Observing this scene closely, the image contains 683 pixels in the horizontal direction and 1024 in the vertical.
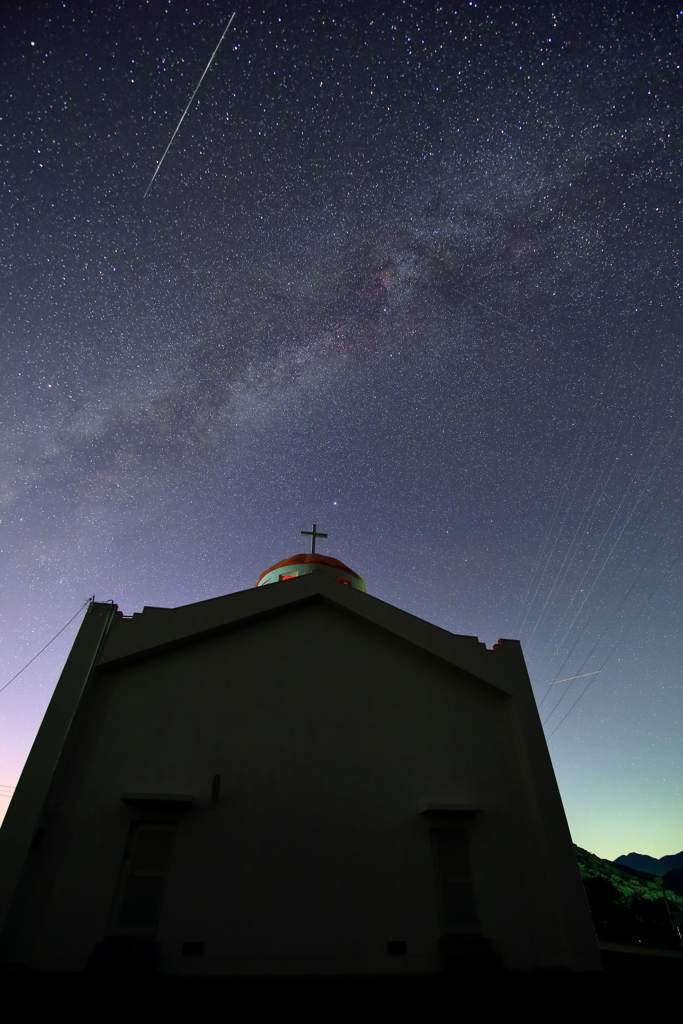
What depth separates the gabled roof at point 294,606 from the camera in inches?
405

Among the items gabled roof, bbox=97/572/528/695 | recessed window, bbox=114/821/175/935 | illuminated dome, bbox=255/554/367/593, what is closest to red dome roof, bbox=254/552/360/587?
illuminated dome, bbox=255/554/367/593

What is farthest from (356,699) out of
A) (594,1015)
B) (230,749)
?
(594,1015)

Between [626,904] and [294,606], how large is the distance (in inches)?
908

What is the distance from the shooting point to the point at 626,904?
21266 mm

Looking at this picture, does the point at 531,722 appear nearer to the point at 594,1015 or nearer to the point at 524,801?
the point at 524,801

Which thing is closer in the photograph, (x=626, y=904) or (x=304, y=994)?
(x=304, y=994)

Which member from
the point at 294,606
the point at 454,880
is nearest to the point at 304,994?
the point at 454,880

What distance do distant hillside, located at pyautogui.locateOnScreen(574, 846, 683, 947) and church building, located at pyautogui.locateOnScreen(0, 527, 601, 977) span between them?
6.19 ft

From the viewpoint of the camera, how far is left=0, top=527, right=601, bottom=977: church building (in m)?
7.89

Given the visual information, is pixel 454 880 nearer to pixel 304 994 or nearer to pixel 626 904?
pixel 304 994

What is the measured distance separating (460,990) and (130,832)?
6054 millimetres

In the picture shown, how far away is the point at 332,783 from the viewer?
941 centimetres

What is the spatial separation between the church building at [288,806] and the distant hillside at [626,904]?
1886 millimetres

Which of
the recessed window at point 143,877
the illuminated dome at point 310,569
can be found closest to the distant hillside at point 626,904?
the recessed window at point 143,877
